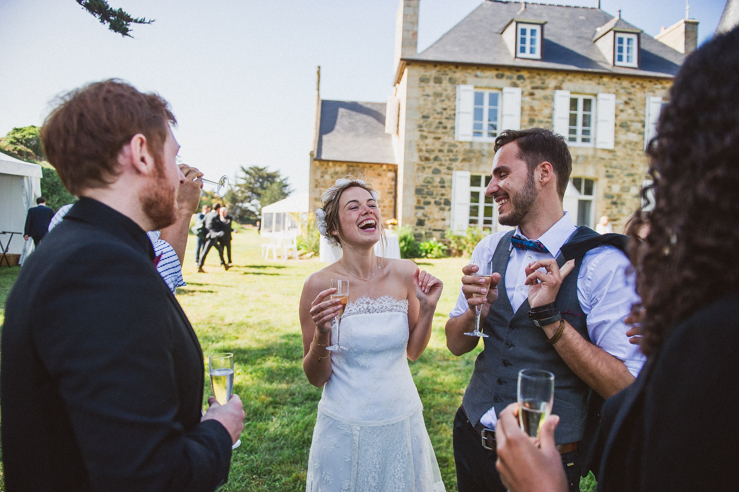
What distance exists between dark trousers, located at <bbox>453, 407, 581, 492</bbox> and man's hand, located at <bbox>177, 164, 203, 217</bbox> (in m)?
1.83

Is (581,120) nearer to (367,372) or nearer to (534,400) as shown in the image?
(367,372)

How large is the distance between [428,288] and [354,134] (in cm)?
1708

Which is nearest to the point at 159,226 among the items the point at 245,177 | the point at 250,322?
the point at 250,322

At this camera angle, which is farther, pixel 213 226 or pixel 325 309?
pixel 213 226

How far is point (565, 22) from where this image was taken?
57.3ft

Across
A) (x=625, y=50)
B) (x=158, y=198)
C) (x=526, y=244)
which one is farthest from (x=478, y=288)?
(x=625, y=50)

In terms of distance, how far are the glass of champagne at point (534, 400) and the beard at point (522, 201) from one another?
1.26m

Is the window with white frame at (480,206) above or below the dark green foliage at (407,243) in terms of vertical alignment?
above

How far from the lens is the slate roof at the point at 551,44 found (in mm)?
15484

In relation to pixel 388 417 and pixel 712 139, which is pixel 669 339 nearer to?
pixel 712 139

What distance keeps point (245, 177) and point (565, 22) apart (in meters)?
56.7

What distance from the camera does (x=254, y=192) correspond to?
66.9 meters

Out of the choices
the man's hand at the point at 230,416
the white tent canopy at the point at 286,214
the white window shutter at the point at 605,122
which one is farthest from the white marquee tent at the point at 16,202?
the white window shutter at the point at 605,122

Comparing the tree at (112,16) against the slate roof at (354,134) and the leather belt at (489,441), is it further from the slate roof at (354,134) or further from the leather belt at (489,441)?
the slate roof at (354,134)
